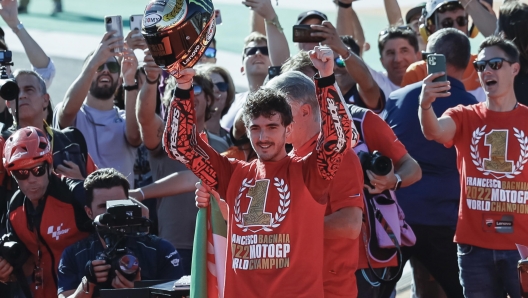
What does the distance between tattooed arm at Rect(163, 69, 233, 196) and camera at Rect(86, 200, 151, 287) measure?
82cm

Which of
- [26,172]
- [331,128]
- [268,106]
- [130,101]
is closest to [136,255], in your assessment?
[26,172]

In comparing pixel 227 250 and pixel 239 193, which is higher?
pixel 239 193

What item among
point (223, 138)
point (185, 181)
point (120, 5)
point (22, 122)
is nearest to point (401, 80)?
point (223, 138)

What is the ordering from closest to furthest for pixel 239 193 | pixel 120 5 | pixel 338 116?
1. pixel 338 116
2. pixel 239 193
3. pixel 120 5

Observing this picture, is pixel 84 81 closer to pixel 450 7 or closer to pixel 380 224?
pixel 380 224

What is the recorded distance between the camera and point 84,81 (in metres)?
6.25

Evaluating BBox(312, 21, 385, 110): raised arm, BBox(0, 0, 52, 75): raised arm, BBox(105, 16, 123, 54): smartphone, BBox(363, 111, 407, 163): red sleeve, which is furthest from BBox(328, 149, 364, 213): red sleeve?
BBox(0, 0, 52, 75): raised arm

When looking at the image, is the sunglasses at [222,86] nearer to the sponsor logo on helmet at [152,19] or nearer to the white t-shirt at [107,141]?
the white t-shirt at [107,141]

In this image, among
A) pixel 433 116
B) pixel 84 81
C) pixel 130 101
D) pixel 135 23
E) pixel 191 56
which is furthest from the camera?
pixel 135 23

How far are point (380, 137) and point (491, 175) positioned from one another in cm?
66

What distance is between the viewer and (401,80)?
7.11 meters

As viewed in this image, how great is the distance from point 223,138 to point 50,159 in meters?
1.41

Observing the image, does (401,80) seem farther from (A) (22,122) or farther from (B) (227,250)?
(B) (227,250)

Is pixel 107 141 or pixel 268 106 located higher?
pixel 268 106
